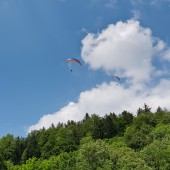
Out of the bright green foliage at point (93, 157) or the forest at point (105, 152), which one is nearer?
the bright green foliage at point (93, 157)

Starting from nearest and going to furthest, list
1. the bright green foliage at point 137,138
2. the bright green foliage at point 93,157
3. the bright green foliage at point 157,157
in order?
1. the bright green foliage at point 93,157
2. the bright green foliage at point 157,157
3. the bright green foliage at point 137,138

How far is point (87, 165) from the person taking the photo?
315 feet

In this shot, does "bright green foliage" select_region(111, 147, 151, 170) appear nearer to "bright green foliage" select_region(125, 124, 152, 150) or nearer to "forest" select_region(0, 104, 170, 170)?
"forest" select_region(0, 104, 170, 170)

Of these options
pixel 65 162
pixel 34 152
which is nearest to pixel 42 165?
pixel 65 162

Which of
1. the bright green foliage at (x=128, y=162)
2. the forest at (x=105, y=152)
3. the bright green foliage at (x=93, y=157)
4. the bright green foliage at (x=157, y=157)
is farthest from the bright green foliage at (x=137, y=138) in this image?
the bright green foliage at (x=93, y=157)

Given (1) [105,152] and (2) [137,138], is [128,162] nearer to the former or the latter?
(1) [105,152]

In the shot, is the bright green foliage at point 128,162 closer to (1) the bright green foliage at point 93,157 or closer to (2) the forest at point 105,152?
(2) the forest at point 105,152

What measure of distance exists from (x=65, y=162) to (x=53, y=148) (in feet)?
216

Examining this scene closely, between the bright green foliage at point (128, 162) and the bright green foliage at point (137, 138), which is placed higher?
the bright green foliage at point (137, 138)

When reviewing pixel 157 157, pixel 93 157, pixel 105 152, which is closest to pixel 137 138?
pixel 157 157

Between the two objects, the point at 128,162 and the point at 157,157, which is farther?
the point at 157,157

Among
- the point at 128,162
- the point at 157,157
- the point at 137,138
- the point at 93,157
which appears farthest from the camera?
the point at 137,138

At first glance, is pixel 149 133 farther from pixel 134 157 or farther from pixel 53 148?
pixel 134 157

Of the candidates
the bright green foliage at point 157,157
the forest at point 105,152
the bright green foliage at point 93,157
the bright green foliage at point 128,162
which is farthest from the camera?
the bright green foliage at point 157,157
